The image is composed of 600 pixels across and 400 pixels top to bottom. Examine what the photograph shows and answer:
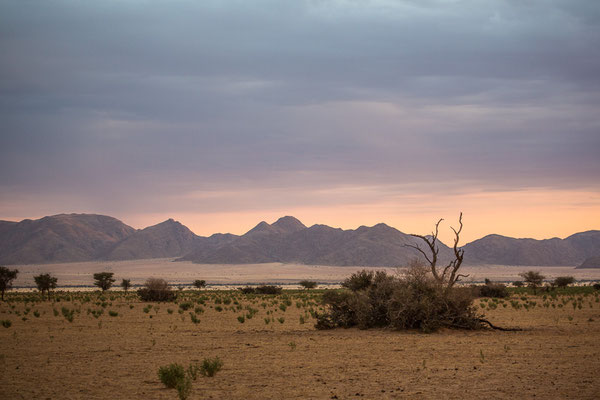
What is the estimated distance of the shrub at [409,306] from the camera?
78.4 feet

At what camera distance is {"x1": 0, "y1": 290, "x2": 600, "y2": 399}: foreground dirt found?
13.3 meters

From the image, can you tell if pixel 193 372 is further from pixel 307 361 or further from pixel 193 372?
pixel 307 361

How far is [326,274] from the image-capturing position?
171625 millimetres

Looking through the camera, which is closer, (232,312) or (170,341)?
(170,341)

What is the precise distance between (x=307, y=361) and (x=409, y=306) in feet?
25.1

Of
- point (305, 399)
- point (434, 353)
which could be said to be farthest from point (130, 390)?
point (434, 353)

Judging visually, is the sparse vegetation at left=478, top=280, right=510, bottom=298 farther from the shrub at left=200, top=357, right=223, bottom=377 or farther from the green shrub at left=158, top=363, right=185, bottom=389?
the green shrub at left=158, top=363, right=185, bottom=389

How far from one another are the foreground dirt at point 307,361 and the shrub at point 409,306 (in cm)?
72

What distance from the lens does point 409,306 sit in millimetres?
24000

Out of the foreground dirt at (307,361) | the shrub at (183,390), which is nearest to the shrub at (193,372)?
the foreground dirt at (307,361)

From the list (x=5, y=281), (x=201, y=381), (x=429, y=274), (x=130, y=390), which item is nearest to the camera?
(x=130, y=390)

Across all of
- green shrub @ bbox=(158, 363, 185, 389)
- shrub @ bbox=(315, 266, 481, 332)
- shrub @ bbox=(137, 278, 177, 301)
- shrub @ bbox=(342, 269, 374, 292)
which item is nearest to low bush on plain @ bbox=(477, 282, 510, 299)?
shrub @ bbox=(137, 278, 177, 301)

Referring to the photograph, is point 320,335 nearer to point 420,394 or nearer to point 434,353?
point 434,353

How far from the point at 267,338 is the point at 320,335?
2.14 m
